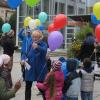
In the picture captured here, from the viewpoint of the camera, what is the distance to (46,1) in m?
41.0

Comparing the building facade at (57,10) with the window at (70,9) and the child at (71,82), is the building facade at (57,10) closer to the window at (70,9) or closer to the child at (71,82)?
the window at (70,9)

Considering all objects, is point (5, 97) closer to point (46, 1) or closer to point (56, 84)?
point (56, 84)

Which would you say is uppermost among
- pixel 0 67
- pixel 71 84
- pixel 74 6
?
pixel 74 6

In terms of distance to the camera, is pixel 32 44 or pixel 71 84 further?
pixel 32 44

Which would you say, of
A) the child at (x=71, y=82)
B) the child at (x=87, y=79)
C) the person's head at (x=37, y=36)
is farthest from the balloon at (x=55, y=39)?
the child at (x=71, y=82)

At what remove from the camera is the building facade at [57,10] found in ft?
127

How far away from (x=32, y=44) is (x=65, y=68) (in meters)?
1.20

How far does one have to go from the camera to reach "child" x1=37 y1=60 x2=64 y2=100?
25.1 feet

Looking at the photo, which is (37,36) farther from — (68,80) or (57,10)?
(57,10)

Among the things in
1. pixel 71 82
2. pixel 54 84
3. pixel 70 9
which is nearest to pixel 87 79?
pixel 71 82

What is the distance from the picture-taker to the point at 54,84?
766cm

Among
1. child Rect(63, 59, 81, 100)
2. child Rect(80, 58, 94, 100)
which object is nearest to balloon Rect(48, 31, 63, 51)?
child Rect(80, 58, 94, 100)

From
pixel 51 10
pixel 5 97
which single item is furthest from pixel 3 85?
pixel 51 10

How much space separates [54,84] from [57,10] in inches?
1345
